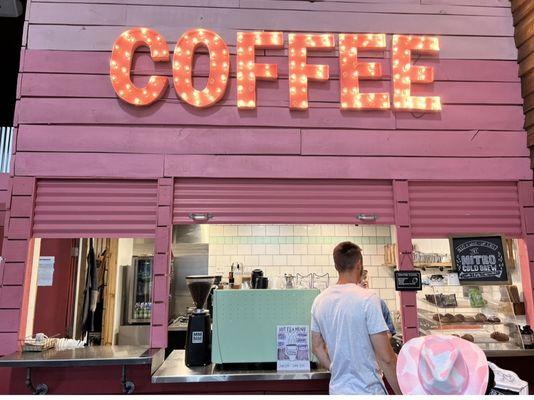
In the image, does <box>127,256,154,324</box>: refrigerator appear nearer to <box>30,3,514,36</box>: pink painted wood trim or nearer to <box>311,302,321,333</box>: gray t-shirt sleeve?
<box>30,3,514,36</box>: pink painted wood trim

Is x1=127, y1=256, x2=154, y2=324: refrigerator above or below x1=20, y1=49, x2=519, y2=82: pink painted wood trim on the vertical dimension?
below

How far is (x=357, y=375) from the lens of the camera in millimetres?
2424

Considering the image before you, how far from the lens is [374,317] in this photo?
7.95 ft

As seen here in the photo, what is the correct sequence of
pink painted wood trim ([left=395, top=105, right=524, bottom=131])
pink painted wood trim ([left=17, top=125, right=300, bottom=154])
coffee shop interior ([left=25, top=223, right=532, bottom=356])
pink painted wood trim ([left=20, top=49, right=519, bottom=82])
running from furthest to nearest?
1. coffee shop interior ([left=25, top=223, right=532, bottom=356])
2. pink painted wood trim ([left=395, top=105, right=524, bottom=131])
3. pink painted wood trim ([left=20, top=49, right=519, bottom=82])
4. pink painted wood trim ([left=17, top=125, right=300, bottom=154])

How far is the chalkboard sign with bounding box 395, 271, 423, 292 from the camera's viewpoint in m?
3.42

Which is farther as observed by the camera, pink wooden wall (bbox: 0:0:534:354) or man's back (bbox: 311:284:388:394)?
pink wooden wall (bbox: 0:0:534:354)

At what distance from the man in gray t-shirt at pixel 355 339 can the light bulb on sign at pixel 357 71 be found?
5.35 feet

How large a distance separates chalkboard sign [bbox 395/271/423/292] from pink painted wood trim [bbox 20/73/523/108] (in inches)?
62.3

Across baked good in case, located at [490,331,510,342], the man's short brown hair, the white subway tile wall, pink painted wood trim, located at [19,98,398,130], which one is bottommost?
baked good in case, located at [490,331,510,342]

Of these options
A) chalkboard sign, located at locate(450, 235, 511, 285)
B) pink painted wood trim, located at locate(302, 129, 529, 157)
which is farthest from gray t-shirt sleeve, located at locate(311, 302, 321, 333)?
chalkboard sign, located at locate(450, 235, 511, 285)

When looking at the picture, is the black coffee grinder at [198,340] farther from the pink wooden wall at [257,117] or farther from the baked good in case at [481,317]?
the baked good in case at [481,317]

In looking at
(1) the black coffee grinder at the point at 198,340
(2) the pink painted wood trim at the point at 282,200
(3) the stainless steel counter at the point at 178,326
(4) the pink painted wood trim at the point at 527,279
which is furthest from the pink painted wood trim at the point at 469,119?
(3) the stainless steel counter at the point at 178,326

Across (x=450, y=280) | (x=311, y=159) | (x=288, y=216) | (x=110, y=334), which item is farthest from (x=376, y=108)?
(x=110, y=334)

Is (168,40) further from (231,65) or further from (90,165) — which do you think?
(90,165)
